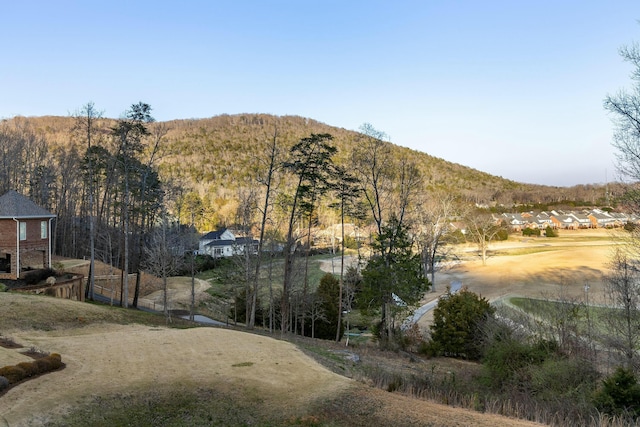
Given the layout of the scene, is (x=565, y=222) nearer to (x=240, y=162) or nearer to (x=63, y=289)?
(x=240, y=162)

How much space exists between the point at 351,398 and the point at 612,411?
722 cm

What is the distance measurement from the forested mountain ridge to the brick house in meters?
60.3

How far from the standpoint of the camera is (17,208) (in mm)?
25875

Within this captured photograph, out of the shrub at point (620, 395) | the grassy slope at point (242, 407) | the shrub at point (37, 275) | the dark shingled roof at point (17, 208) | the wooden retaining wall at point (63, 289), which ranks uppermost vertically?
the dark shingled roof at point (17, 208)

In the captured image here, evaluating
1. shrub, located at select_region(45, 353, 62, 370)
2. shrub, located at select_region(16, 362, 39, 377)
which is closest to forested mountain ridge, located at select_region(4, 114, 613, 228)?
shrub, located at select_region(45, 353, 62, 370)

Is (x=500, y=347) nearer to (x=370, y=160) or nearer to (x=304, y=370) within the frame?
(x=304, y=370)

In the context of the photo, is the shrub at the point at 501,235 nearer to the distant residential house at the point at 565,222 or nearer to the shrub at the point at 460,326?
the distant residential house at the point at 565,222

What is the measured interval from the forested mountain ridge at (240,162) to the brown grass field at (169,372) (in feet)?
234

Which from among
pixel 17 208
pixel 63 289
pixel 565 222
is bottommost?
pixel 63 289

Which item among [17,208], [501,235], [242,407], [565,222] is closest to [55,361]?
[242,407]

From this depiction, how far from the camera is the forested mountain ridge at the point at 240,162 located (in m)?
105

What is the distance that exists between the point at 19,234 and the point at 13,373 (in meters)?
18.3

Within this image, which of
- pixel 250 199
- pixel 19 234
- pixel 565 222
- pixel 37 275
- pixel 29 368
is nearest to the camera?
pixel 29 368

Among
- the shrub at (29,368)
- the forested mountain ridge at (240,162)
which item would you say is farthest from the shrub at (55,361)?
the forested mountain ridge at (240,162)
